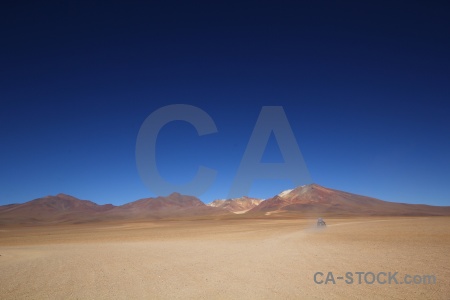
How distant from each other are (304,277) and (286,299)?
2.64 meters

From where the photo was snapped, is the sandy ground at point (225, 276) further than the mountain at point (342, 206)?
No

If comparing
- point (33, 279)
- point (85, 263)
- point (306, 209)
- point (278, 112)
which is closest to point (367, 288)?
point (33, 279)

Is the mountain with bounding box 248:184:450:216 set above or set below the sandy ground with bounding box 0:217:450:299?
above

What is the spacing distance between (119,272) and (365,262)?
10.7 m

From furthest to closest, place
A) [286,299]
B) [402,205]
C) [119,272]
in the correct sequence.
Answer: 1. [402,205]
2. [119,272]
3. [286,299]

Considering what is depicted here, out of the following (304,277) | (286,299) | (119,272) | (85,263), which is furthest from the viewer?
(85,263)

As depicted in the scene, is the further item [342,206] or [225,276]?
[342,206]

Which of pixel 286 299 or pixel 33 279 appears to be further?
pixel 33 279

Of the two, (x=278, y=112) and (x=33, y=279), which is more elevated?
(x=278, y=112)

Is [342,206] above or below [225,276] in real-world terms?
above

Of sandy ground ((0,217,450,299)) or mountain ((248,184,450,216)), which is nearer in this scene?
sandy ground ((0,217,450,299))

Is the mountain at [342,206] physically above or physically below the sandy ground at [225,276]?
above

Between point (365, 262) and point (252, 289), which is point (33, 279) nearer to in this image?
point (252, 289)

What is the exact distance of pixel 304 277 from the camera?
34.2 ft
